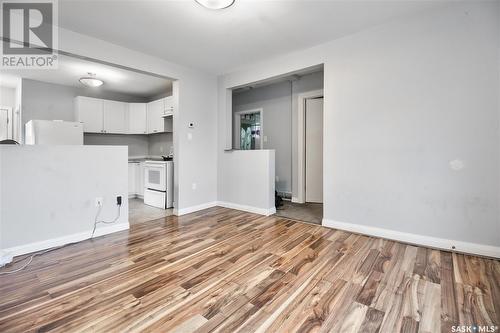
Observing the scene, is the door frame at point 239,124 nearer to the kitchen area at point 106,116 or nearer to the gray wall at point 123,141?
the kitchen area at point 106,116

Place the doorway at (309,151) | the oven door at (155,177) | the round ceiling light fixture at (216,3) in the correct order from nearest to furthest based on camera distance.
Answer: the round ceiling light fixture at (216,3), the oven door at (155,177), the doorway at (309,151)

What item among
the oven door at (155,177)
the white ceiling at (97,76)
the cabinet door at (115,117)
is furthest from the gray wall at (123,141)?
the oven door at (155,177)

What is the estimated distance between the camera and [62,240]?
2.61m

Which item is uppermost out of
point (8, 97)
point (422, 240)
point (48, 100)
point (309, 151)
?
point (8, 97)

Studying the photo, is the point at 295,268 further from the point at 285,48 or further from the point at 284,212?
the point at 285,48

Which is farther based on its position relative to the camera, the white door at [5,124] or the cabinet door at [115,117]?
the cabinet door at [115,117]

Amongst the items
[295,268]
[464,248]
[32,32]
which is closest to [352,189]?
[464,248]

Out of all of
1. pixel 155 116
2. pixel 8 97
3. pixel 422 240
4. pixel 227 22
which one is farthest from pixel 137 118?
pixel 422 240

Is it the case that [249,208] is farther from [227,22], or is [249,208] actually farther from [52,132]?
[52,132]

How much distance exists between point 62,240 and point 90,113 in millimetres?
3498

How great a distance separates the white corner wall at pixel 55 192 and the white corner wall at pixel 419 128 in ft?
9.76

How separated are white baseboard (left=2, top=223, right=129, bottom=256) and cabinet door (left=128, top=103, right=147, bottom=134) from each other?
318cm

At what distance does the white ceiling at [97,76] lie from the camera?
12.8 feet

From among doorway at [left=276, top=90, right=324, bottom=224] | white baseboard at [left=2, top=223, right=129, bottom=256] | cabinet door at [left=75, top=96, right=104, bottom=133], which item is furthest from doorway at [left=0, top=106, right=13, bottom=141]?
doorway at [left=276, top=90, right=324, bottom=224]
